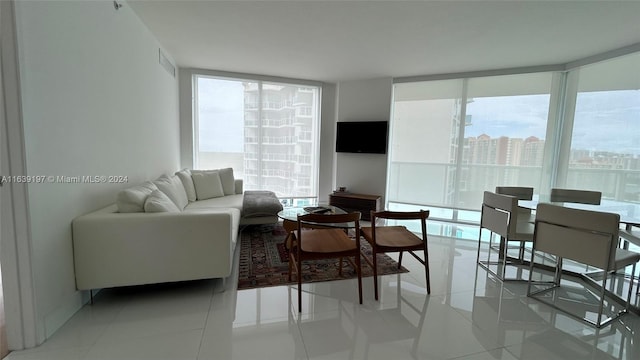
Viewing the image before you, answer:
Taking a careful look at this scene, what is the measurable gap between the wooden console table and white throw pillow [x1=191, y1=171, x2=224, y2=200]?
2.07 metres

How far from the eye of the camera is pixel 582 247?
2119mm

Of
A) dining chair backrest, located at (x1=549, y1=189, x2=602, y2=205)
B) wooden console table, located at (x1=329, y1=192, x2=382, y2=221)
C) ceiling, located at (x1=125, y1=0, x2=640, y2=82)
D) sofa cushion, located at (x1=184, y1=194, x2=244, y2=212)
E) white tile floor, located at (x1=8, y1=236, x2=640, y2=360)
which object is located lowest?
white tile floor, located at (x1=8, y1=236, x2=640, y2=360)

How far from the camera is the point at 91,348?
166cm

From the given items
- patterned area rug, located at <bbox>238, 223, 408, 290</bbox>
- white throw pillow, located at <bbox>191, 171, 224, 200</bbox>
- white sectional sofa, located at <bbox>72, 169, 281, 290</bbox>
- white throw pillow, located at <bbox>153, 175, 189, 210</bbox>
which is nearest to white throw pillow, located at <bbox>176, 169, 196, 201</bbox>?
white throw pillow, located at <bbox>191, 171, 224, 200</bbox>

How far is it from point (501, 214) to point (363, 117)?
10.6 feet

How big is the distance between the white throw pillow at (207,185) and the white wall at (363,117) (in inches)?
94.2

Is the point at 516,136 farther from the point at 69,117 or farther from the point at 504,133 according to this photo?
the point at 69,117

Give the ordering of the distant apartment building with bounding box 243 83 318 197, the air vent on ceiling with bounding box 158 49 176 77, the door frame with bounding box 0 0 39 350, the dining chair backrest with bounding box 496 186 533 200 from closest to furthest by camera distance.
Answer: the door frame with bounding box 0 0 39 350, the dining chair backrest with bounding box 496 186 533 200, the air vent on ceiling with bounding box 158 49 176 77, the distant apartment building with bounding box 243 83 318 197

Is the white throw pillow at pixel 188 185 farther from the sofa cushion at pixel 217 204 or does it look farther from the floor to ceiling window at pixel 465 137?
the floor to ceiling window at pixel 465 137

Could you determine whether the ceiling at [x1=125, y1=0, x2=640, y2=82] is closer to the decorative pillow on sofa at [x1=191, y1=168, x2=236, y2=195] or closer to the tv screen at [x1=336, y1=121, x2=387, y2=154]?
the tv screen at [x1=336, y1=121, x2=387, y2=154]

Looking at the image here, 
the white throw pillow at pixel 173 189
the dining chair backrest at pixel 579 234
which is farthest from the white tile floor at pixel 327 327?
the white throw pillow at pixel 173 189

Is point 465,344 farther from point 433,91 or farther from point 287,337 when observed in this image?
point 433,91

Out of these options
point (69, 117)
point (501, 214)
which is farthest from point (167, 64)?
point (501, 214)

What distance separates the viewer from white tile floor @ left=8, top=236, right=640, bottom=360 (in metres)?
1.68
